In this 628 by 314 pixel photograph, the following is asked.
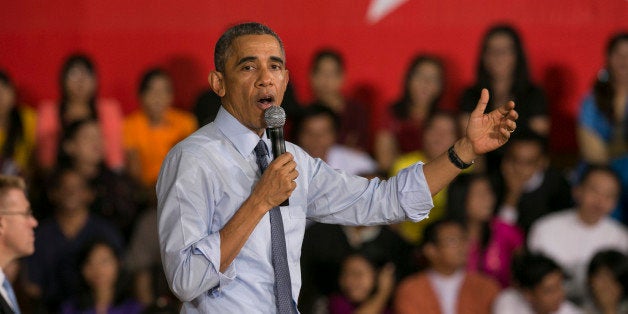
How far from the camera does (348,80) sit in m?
6.85

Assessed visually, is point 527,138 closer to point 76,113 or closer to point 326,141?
point 326,141

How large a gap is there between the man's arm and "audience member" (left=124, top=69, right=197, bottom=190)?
354 centimetres

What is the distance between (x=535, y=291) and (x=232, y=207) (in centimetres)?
285

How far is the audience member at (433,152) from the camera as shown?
5723 millimetres

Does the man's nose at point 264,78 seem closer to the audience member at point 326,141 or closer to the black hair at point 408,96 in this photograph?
the audience member at point 326,141

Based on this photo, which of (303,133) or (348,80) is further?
(348,80)

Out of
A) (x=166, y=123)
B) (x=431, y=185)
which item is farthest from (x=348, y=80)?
(x=431, y=185)

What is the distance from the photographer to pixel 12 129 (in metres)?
6.09

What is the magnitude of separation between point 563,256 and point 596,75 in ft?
5.23

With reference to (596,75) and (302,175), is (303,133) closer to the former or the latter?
(596,75)

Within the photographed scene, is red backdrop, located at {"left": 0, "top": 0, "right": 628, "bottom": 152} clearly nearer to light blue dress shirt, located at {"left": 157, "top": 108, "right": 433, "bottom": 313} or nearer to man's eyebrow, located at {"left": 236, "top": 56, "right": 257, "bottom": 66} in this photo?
light blue dress shirt, located at {"left": 157, "top": 108, "right": 433, "bottom": 313}

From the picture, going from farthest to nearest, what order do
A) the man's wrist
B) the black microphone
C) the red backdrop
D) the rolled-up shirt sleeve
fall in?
1. the red backdrop
2. the man's wrist
3. the black microphone
4. the rolled-up shirt sleeve

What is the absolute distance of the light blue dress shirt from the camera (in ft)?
8.17

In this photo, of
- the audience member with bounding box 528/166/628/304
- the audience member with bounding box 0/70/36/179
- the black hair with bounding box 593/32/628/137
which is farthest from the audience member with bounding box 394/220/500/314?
the audience member with bounding box 0/70/36/179
